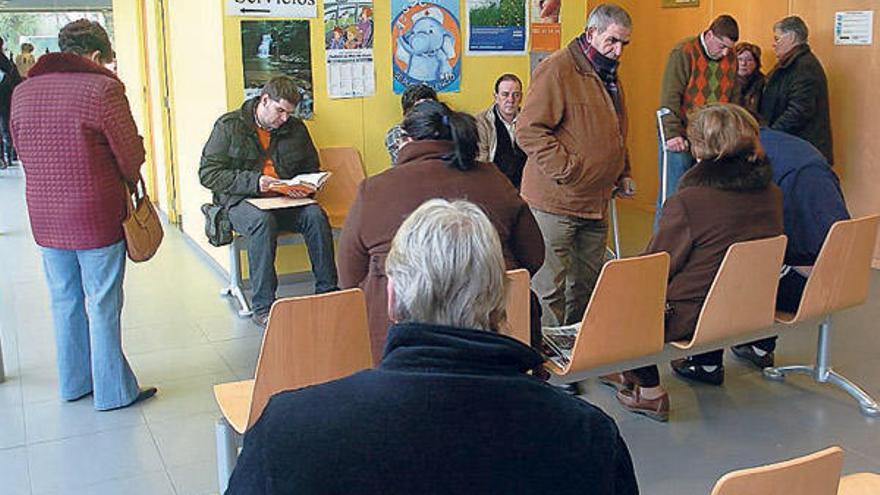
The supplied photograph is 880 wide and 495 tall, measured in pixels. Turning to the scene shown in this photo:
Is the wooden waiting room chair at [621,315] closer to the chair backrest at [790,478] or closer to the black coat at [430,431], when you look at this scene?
the chair backrest at [790,478]

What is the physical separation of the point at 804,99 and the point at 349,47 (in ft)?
9.34

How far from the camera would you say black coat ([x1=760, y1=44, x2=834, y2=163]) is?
5926mm

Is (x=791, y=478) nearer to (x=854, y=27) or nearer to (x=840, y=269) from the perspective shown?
(x=840, y=269)

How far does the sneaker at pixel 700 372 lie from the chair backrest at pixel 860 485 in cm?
187

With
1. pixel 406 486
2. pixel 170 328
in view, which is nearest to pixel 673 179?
pixel 170 328

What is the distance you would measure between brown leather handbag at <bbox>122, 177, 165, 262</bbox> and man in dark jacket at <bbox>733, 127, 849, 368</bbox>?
2471mm

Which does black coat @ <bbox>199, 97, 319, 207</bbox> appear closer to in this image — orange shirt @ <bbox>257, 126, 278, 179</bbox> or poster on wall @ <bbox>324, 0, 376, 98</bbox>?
orange shirt @ <bbox>257, 126, 278, 179</bbox>

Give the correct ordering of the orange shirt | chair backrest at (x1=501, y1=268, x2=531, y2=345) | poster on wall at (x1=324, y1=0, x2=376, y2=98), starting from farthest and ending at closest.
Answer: poster on wall at (x1=324, y1=0, x2=376, y2=98)
the orange shirt
chair backrest at (x1=501, y1=268, x2=531, y2=345)

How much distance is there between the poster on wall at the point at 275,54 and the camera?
5.33 meters

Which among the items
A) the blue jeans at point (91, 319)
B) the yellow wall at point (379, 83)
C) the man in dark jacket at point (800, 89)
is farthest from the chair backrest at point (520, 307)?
the man in dark jacket at point (800, 89)

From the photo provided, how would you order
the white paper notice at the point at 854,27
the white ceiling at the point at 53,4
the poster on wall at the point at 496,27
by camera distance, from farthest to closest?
the white ceiling at the point at 53,4
the white paper notice at the point at 854,27
the poster on wall at the point at 496,27

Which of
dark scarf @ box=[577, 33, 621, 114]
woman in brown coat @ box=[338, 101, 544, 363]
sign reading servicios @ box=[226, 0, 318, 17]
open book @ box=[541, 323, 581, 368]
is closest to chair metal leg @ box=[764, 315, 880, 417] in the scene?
open book @ box=[541, 323, 581, 368]

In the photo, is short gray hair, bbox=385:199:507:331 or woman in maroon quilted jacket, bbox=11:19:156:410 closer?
short gray hair, bbox=385:199:507:331


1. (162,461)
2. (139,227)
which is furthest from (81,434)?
(139,227)
